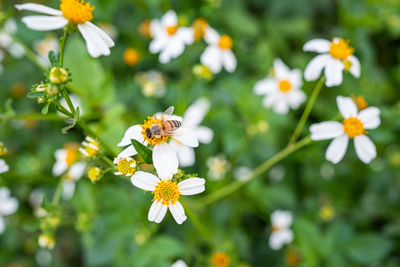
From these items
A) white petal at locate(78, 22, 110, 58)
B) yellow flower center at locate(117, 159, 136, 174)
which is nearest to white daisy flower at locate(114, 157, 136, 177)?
yellow flower center at locate(117, 159, 136, 174)

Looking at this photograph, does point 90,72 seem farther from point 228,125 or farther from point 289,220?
point 289,220

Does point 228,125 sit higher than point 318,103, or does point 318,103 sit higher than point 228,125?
point 318,103

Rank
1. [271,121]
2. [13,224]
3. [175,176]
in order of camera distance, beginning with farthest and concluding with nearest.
A: [13,224]
[271,121]
[175,176]

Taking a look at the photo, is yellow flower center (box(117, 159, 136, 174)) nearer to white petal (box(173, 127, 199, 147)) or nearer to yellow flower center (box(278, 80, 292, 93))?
white petal (box(173, 127, 199, 147))

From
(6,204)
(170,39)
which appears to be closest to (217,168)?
(170,39)

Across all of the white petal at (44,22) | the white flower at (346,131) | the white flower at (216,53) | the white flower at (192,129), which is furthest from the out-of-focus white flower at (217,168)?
the white petal at (44,22)

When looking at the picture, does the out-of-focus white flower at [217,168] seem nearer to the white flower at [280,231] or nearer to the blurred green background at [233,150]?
the blurred green background at [233,150]

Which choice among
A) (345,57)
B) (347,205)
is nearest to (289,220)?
(347,205)
